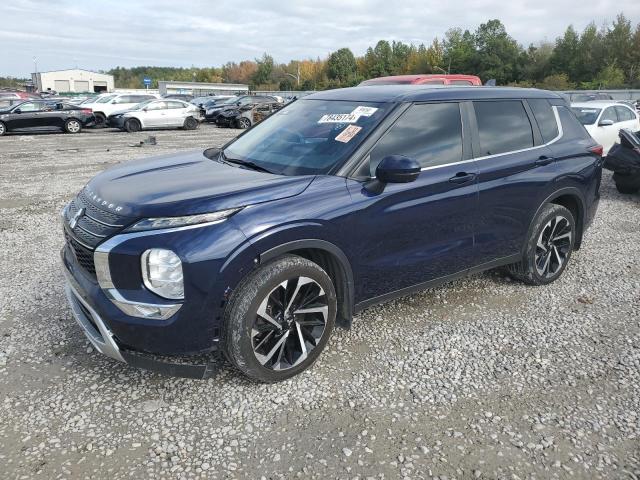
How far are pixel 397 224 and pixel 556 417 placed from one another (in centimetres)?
151

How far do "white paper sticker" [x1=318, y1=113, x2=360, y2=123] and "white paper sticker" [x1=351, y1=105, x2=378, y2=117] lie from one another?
0.11 feet

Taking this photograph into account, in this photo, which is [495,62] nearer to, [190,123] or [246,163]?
[190,123]

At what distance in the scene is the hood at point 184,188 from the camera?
9.25 ft

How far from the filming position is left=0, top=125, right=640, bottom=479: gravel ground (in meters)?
2.53

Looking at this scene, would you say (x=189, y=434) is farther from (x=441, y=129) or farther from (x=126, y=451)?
(x=441, y=129)

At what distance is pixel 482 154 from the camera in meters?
3.98

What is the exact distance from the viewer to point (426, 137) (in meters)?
3.70

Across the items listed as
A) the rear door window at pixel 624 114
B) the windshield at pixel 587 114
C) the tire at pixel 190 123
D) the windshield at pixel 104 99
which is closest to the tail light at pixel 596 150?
the windshield at pixel 587 114

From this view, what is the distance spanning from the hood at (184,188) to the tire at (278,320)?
440mm

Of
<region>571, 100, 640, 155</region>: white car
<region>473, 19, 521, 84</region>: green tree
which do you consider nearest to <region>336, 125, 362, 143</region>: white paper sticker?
<region>571, 100, 640, 155</region>: white car

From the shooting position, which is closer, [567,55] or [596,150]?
[596,150]

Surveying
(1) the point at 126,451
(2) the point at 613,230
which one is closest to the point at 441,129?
(1) the point at 126,451

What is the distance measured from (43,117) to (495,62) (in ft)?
268

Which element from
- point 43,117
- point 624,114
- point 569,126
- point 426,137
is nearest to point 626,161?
point 624,114
